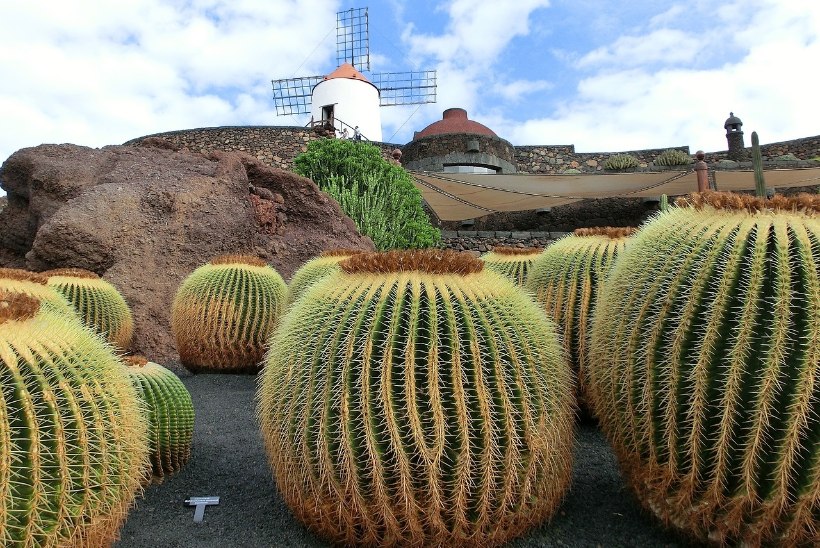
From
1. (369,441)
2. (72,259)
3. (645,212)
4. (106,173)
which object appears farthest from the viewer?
(645,212)

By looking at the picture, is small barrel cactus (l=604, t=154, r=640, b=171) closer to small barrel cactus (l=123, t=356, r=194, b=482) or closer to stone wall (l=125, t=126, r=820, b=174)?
stone wall (l=125, t=126, r=820, b=174)

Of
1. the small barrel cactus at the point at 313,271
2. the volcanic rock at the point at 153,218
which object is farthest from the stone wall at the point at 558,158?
the small barrel cactus at the point at 313,271

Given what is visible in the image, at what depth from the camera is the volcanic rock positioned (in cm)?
679

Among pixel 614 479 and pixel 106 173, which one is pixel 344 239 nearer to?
pixel 106 173

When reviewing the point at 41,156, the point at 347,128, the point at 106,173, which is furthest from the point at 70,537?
the point at 347,128

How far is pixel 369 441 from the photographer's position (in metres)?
2.03

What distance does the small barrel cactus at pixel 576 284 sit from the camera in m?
3.33

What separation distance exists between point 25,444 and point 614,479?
2332mm

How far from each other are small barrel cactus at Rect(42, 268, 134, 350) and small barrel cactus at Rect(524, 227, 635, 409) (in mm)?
3783

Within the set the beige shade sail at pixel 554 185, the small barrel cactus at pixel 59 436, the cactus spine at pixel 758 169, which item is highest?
the beige shade sail at pixel 554 185

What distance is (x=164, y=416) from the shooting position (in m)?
3.14

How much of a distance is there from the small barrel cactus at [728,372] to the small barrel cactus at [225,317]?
3865 mm

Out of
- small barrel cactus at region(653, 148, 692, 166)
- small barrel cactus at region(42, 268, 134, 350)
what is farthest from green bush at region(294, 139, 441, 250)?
small barrel cactus at region(653, 148, 692, 166)

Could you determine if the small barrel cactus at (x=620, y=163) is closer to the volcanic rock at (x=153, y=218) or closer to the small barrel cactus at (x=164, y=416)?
the volcanic rock at (x=153, y=218)
